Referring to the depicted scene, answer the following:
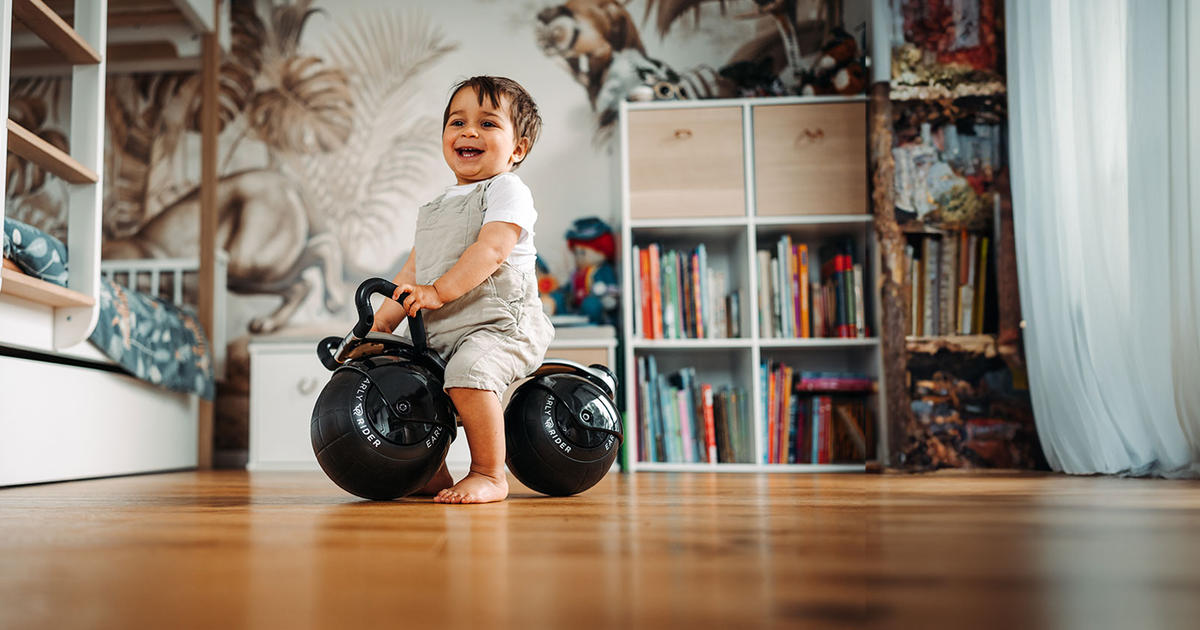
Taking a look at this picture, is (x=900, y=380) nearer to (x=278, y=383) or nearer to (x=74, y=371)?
(x=278, y=383)

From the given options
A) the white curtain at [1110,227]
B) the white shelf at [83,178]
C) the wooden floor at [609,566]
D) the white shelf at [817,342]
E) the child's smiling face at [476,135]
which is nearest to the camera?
the wooden floor at [609,566]

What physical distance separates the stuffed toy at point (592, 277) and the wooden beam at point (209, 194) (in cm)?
121

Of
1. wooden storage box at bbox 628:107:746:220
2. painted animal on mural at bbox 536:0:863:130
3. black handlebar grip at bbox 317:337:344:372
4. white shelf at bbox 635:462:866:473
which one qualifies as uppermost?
painted animal on mural at bbox 536:0:863:130

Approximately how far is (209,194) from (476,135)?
200cm

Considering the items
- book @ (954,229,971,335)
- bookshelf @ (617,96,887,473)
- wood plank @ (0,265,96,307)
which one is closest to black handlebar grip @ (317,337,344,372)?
wood plank @ (0,265,96,307)

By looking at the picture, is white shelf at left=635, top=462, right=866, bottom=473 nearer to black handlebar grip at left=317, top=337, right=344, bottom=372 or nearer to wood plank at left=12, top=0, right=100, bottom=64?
black handlebar grip at left=317, top=337, right=344, bottom=372

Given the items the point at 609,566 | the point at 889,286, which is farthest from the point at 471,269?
the point at 889,286

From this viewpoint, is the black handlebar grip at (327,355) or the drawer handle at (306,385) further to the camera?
the drawer handle at (306,385)

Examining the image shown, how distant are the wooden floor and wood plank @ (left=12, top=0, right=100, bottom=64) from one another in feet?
4.02

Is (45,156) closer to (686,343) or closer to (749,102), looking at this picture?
(686,343)

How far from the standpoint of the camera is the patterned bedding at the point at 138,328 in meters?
2.00

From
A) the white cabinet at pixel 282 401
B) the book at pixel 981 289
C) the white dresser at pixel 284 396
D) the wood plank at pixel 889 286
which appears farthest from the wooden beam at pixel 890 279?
the white cabinet at pixel 282 401

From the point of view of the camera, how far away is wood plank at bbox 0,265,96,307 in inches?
74.2

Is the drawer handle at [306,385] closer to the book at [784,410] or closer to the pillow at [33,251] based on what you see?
the pillow at [33,251]
